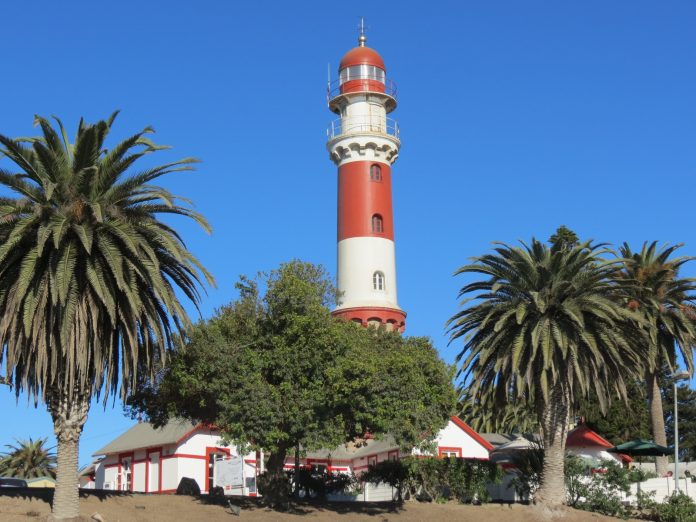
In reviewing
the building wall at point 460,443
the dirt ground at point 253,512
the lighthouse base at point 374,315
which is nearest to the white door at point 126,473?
the lighthouse base at point 374,315

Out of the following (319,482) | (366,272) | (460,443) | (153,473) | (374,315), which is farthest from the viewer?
(460,443)

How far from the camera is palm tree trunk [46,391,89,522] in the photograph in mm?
26688

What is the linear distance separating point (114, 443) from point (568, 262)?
104ft

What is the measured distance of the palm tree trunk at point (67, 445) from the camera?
1051 inches

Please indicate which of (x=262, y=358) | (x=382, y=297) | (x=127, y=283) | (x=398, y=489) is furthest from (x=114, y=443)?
(x=127, y=283)

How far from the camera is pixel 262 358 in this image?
33500 mm

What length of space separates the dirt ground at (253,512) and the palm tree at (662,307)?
12.0 metres

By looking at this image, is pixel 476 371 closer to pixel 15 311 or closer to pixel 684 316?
pixel 684 316

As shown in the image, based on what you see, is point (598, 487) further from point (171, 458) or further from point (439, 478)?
point (171, 458)

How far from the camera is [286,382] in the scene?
32844 millimetres

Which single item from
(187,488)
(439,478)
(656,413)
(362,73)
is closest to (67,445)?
(187,488)

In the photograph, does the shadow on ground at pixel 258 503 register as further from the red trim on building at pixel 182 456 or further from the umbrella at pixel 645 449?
the umbrella at pixel 645 449

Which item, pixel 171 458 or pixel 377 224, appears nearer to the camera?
pixel 171 458

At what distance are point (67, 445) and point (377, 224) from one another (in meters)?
32.5
